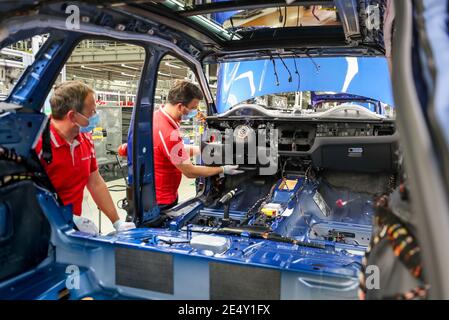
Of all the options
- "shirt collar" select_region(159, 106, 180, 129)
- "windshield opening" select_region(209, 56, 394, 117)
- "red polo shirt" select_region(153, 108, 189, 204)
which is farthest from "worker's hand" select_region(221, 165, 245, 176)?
"windshield opening" select_region(209, 56, 394, 117)

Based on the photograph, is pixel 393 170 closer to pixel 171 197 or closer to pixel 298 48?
pixel 298 48

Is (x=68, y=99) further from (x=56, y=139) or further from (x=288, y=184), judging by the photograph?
(x=288, y=184)

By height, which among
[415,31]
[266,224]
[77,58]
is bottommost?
[266,224]

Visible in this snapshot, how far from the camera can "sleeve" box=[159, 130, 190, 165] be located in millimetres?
3471

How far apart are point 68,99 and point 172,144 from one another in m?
1.12

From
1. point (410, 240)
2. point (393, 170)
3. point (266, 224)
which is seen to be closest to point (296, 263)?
point (410, 240)

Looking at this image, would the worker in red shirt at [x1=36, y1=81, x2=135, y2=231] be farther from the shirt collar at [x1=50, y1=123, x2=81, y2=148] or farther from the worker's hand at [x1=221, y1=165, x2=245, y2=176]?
the worker's hand at [x1=221, y1=165, x2=245, y2=176]

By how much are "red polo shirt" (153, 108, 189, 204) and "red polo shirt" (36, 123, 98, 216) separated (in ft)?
2.55

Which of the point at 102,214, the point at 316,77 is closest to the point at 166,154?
the point at 316,77

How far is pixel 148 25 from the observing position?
8.13 ft

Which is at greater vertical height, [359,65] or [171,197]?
[359,65]

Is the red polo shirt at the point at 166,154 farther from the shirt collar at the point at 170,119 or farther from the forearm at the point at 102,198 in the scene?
the forearm at the point at 102,198

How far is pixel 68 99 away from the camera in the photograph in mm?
2621

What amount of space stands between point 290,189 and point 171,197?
1.27 meters
